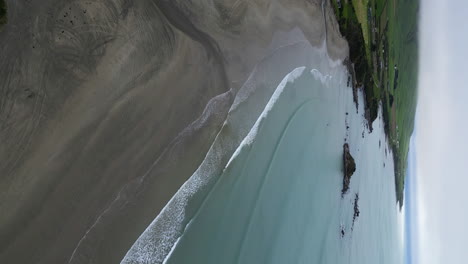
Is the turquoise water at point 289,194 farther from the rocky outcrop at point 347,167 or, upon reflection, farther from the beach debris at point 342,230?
the rocky outcrop at point 347,167

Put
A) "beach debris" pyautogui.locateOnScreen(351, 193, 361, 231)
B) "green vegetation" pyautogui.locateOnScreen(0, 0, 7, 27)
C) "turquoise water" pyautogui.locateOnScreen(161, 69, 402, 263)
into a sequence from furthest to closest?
"beach debris" pyautogui.locateOnScreen(351, 193, 361, 231) → "turquoise water" pyautogui.locateOnScreen(161, 69, 402, 263) → "green vegetation" pyautogui.locateOnScreen(0, 0, 7, 27)

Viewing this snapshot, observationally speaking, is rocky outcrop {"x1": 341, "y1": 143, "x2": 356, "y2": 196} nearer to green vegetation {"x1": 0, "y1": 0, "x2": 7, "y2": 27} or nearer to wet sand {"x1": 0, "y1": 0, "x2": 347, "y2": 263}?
wet sand {"x1": 0, "y1": 0, "x2": 347, "y2": 263}

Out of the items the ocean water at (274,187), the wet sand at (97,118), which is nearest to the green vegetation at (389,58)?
the ocean water at (274,187)

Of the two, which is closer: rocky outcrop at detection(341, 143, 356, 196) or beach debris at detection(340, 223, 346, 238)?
beach debris at detection(340, 223, 346, 238)

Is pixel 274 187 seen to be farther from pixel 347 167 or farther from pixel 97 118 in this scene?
pixel 347 167

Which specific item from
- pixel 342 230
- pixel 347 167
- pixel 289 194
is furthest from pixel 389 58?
pixel 289 194

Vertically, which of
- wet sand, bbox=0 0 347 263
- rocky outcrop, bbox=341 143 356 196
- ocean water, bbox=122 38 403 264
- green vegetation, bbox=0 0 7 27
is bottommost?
rocky outcrop, bbox=341 143 356 196

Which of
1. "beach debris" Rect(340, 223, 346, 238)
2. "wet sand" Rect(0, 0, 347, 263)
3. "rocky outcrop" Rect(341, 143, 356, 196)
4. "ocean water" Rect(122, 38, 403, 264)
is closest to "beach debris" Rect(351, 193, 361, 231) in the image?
"ocean water" Rect(122, 38, 403, 264)

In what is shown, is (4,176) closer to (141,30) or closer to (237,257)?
(141,30)

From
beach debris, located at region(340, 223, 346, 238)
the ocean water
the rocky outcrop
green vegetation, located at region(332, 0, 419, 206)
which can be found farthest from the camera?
green vegetation, located at region(332, 0, 419, 206)
